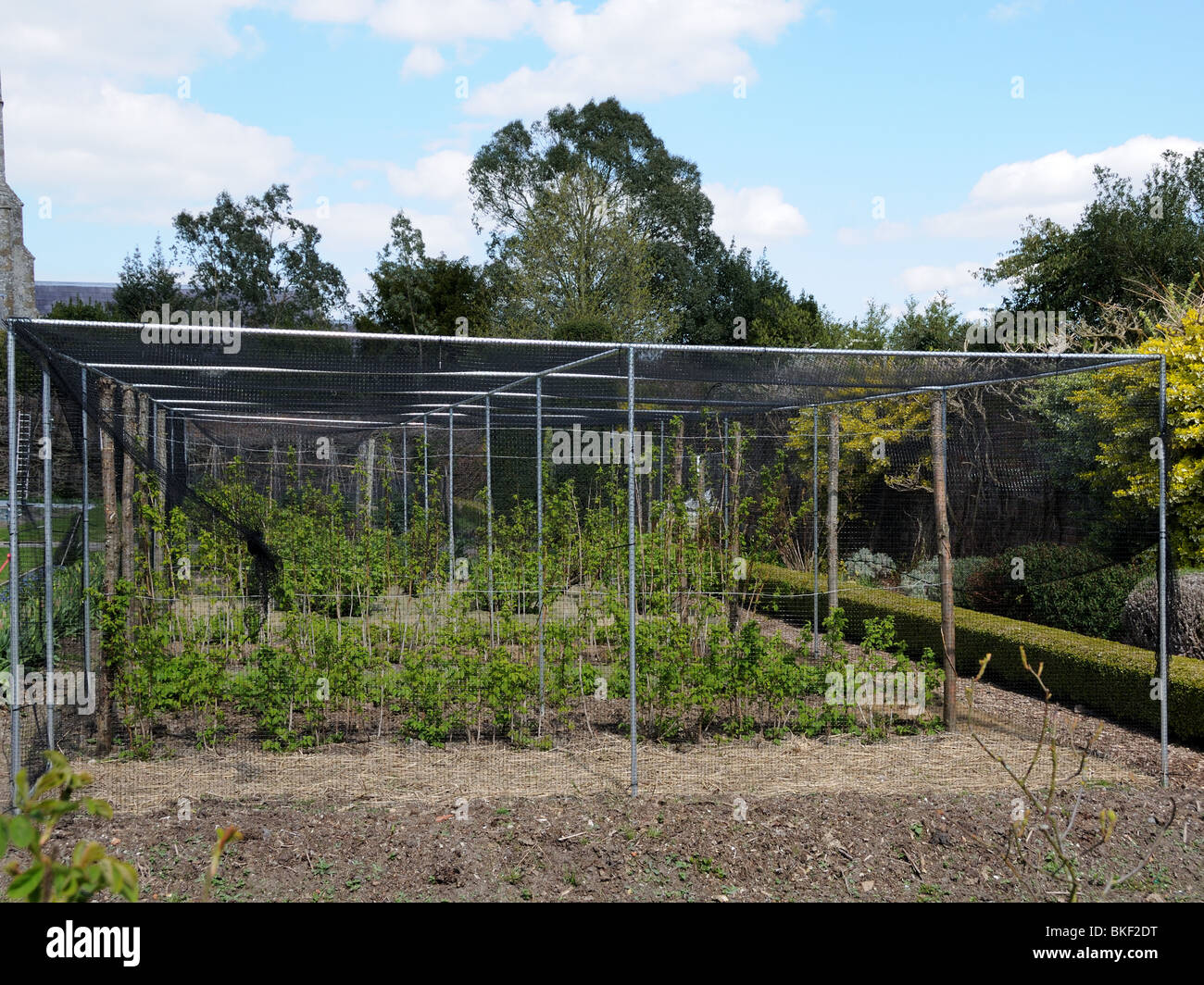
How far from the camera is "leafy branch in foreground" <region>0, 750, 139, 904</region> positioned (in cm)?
104

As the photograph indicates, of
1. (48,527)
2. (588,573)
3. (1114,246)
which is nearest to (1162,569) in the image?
(588,573)

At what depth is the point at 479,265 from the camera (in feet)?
113

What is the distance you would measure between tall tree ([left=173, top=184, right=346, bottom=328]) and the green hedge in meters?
31.7

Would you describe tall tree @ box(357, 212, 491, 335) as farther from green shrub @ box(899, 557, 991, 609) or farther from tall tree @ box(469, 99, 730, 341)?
green shrub @ box(899, 557, 991, 609)

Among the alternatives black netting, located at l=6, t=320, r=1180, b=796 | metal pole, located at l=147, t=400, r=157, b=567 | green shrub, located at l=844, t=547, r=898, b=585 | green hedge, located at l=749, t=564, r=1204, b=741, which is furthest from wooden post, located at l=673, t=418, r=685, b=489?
metal pole, located at l=147, t=400, r=157, b=567

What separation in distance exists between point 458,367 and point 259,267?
35.5 meters

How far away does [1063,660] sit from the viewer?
7387mm

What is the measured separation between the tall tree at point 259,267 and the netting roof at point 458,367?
31.1 m

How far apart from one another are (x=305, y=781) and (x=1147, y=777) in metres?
5.24

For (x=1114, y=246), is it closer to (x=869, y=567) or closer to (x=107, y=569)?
(x=869, y=567)

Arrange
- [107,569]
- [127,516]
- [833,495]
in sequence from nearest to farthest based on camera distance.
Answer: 1. [107,569]
2. [127,516]
3. [833,495]

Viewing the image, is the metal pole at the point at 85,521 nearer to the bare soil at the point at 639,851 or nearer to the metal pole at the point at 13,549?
the metal pole at the point at 13,549

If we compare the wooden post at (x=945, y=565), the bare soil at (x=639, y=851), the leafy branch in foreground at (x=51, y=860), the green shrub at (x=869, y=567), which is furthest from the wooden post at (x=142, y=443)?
the green shrub at (x=869, y=567)

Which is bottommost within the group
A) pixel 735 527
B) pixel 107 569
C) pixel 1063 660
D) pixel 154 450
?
pixel 1063 660
